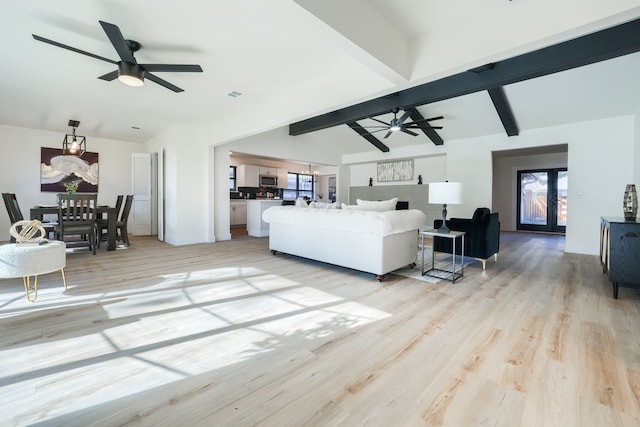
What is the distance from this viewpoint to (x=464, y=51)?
2.48 metres

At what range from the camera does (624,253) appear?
2.72 metres

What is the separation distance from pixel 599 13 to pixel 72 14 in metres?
4.12

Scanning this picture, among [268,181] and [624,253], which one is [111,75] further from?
[268,181]

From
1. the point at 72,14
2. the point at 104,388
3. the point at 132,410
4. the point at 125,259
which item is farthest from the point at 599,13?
the point at 125,259

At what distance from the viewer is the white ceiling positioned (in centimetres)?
217

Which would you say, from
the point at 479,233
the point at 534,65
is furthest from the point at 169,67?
the point at 479,233

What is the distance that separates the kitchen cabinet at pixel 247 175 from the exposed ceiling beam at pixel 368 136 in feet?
13.2

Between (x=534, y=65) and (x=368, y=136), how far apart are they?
489cm

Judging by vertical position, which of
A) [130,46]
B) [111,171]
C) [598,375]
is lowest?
[598,375]

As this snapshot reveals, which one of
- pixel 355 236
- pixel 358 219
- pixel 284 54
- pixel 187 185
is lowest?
pixel 355 236

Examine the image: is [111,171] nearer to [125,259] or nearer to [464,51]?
[125,259]

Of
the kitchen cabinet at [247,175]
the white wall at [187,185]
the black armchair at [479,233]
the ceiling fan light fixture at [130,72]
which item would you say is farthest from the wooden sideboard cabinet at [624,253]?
the kitchen cabinet at [247,175]

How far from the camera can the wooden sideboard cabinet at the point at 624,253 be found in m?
2.67

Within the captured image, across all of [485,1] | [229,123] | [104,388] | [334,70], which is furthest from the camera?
[229,123]
